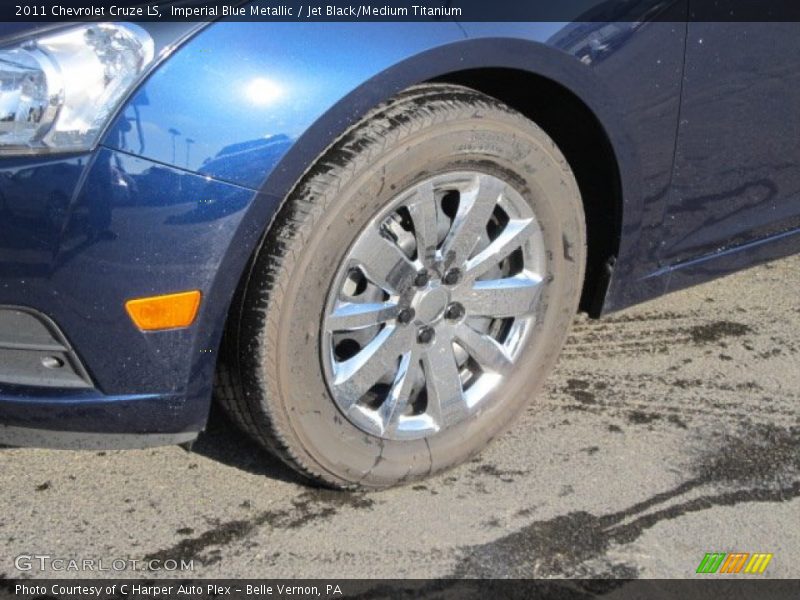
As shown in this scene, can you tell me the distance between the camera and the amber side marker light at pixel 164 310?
2.30 metres

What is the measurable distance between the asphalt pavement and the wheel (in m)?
0.14

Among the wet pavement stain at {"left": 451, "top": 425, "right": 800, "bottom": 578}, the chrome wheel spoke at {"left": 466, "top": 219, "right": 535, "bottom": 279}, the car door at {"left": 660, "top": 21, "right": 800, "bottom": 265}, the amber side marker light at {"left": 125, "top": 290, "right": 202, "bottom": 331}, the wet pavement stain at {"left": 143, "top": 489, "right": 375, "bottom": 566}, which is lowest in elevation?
the wet pavement stain at {"left": 143, "top": 489, "right": 375, "bottom": 566}

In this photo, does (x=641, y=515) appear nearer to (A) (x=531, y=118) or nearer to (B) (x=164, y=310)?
(A) (x=531, y=118)

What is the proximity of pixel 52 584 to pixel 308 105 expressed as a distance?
3.93 feet

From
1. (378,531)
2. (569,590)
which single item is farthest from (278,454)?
(569,590)

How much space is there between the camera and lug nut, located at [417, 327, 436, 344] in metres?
2.75

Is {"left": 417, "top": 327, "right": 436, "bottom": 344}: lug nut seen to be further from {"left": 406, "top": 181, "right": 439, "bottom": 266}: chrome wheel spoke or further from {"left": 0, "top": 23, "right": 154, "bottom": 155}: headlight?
{"left": 0, "top": 23, "right": 154, "bottom": 155}: headlight

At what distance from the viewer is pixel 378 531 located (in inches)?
107

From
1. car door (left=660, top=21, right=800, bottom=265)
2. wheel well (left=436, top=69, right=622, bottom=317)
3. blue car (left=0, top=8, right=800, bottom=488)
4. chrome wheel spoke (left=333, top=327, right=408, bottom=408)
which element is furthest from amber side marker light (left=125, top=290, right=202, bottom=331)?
car door (left=660, top=21, right=800, bottom=265)

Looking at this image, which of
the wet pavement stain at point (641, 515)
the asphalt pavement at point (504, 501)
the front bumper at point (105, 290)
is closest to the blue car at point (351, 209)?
the front bumper at point (105, 290)

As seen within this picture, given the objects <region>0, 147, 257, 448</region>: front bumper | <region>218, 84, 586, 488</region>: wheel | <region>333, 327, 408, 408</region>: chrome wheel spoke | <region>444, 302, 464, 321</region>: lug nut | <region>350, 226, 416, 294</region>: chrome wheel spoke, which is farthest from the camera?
<region>444, 302, 464, 321</region>: lug nut

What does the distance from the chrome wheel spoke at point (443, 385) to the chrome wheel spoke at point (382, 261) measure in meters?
0.24

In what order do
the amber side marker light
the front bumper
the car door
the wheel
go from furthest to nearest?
the car door
the wheel
the amber side marker light
the front bumper

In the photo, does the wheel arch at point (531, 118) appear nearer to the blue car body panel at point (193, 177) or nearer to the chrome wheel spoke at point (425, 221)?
the blue car body panel at point (193, 177)
